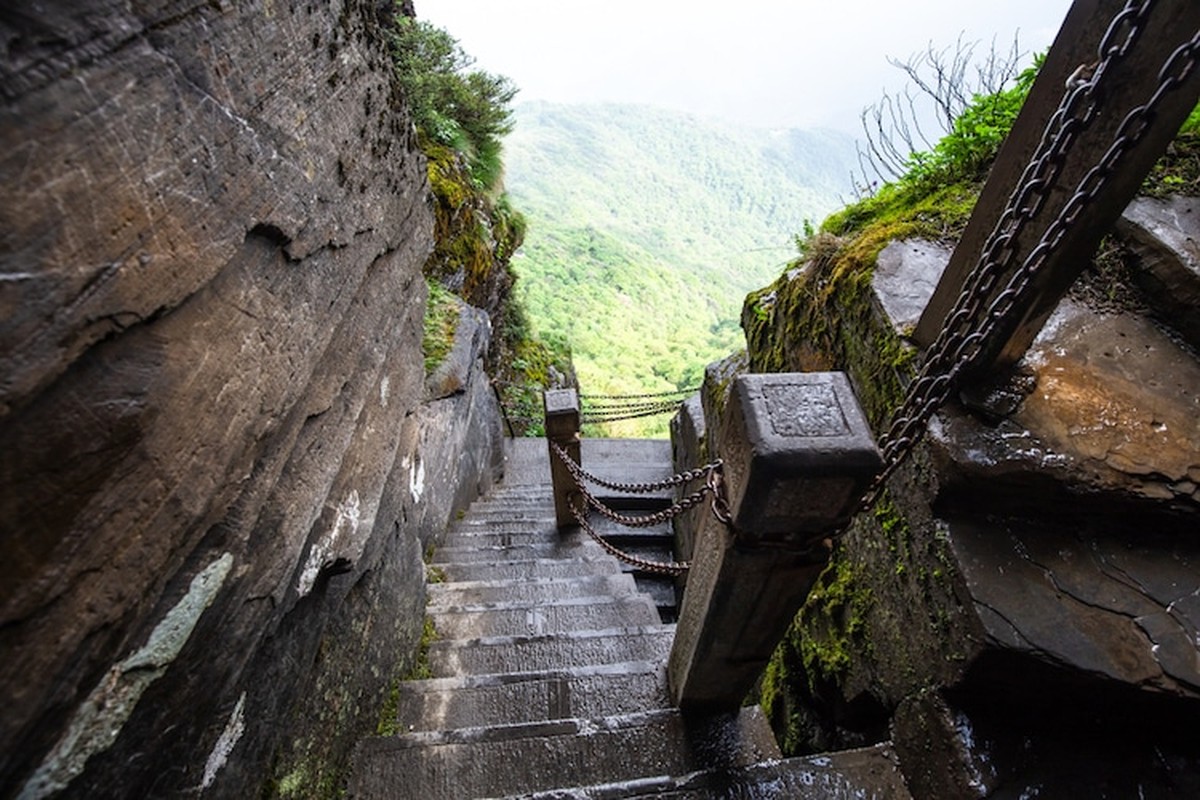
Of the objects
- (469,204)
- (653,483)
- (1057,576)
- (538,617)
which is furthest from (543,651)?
(469,204)

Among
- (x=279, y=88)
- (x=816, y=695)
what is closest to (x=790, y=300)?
(x=816, y=695)

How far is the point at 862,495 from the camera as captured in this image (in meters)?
1.31

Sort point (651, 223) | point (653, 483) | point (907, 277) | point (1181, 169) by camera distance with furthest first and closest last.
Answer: point (651, 223) < point (653, 483) < point (907, 277) < point (1181, 169)

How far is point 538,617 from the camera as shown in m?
3.28

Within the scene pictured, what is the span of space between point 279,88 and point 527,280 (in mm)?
29692

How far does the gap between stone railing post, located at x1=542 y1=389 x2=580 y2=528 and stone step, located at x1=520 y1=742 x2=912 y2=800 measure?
114 inches

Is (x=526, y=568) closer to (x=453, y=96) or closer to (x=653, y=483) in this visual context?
(x=653, y=483)

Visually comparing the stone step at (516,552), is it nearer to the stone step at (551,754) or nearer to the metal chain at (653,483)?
the metal chain at (653,483)

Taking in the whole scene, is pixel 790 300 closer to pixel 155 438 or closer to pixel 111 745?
pixel 155 438

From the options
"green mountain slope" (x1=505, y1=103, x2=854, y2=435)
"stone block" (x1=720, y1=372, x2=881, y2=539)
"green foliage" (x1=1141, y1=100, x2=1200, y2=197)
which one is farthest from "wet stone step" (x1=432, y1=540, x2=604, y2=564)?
"green foliage" (x1=1141, y1=100, x2=1200, y2=197)

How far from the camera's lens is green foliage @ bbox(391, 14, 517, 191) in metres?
7.75

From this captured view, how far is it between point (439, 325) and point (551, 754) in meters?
4.79

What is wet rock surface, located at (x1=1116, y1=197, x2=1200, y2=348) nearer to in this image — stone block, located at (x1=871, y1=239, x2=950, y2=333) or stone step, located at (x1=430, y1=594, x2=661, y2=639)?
stone block, located at (x1=871, y1=239, x2=950, y2=333)

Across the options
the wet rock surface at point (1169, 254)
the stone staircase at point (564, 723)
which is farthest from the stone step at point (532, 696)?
the wet rock surface at point (1169, 254)
